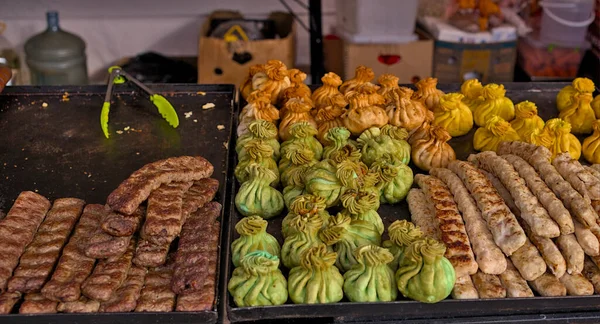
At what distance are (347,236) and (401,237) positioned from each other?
213mm

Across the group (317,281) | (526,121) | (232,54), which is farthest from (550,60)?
(317,281)

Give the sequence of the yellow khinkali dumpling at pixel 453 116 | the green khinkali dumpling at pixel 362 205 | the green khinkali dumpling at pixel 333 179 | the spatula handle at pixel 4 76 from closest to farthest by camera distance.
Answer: the green khinkali dumpling at pixel 362 205, the green khinkali dumpling at pixel 333 179, the yellow khinkali dumpling at pixel 453 116, the spatula handle at pixel 4 76

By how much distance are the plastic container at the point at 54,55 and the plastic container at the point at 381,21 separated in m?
2.40

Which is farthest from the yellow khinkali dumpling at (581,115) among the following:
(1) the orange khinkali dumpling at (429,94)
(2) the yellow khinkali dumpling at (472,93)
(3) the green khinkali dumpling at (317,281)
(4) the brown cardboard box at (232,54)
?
(4) the brown cardboard box at (232,54)

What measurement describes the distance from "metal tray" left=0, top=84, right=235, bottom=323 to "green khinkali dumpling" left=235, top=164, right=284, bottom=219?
0.42 feet

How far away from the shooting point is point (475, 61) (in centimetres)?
534

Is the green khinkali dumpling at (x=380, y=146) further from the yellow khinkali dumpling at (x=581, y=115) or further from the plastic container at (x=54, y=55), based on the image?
the plastic container at (x=54, y=55)

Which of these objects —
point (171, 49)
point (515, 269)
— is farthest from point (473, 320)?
point (171, 49)

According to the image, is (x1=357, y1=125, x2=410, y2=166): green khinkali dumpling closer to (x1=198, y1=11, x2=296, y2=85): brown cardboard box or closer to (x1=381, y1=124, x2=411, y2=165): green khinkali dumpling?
(x1=381, y1=124, x2=411, y2=165): green khinkali dumpling

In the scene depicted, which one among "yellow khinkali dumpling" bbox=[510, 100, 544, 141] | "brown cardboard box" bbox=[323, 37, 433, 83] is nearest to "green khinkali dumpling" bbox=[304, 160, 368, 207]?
"yellow khinkali dumpling" bbox=[510, 100, 544, 141]

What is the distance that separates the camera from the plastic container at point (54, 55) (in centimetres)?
539

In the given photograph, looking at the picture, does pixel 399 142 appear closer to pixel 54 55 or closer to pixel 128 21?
pixel 54 55

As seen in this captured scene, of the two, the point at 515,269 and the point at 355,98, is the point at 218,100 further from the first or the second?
the point at 515,269

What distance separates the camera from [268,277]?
208 centimetres
